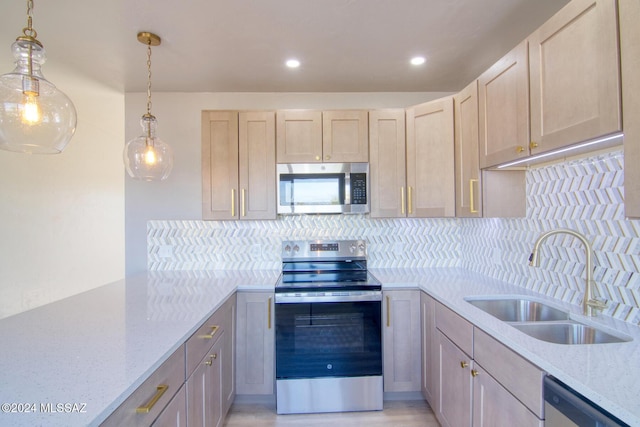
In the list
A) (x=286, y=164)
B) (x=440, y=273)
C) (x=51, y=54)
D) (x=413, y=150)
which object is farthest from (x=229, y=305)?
(x=51, y=54)

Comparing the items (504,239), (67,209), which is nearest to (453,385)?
(504,239)

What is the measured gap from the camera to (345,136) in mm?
2506

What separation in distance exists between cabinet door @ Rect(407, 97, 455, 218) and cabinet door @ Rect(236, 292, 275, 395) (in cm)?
137

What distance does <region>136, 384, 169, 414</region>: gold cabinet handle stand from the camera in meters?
0.93

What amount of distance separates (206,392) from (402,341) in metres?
1.35

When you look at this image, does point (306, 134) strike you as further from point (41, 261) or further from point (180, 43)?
point (41, 261)

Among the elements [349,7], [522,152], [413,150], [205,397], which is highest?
[349,7]

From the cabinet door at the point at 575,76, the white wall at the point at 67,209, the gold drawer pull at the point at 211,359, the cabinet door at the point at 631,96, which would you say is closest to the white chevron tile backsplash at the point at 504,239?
the cabinet door at the point at 575,76

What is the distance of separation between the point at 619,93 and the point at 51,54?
3.09 metres

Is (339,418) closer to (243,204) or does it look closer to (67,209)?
(243,204)

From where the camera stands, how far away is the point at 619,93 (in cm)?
98

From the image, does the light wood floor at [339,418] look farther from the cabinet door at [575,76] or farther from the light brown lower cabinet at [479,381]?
the cabinet door at [575,76]

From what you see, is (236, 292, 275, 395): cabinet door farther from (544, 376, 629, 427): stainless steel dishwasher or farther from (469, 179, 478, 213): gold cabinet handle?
(544, 376, 629, 427): stainless steel dishwasher

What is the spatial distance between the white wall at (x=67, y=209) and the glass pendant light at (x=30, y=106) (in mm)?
1535
